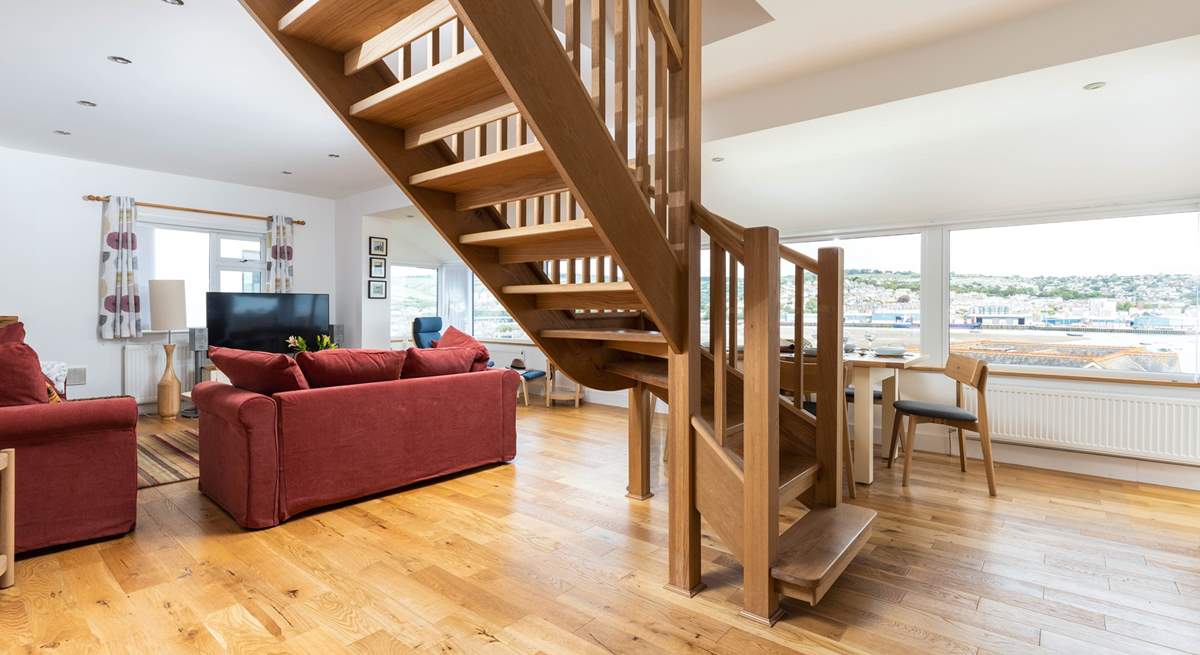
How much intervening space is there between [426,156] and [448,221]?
271 mm

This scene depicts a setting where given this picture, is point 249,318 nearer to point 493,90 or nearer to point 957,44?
point 493,90

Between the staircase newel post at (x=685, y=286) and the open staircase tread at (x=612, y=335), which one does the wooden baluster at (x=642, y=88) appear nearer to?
the staircase newel post at (x=685, y=286)

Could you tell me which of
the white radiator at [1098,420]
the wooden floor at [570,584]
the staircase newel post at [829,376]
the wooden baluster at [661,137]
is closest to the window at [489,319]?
the wooden floor at [570,584]

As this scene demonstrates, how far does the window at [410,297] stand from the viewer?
26.9ft

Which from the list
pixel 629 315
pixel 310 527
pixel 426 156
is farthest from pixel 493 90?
pixel 310 527

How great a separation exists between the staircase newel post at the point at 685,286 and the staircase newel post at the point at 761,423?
24cm

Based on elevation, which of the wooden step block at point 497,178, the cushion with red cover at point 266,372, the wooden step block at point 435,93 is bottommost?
the cushion with red cover at point 266,372

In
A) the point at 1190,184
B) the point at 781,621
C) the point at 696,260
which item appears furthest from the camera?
A: the point at 1190,184

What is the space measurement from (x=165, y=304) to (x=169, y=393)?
2.88 feet

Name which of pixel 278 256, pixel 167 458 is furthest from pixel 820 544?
pixel 278 256

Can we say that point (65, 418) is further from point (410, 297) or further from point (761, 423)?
point (410, 297)

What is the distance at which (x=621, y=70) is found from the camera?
1.92m

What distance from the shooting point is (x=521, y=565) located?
97.5 inches

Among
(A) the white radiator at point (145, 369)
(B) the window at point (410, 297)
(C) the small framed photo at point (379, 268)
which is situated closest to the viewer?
(A) the white radiator at point (145, 369)
